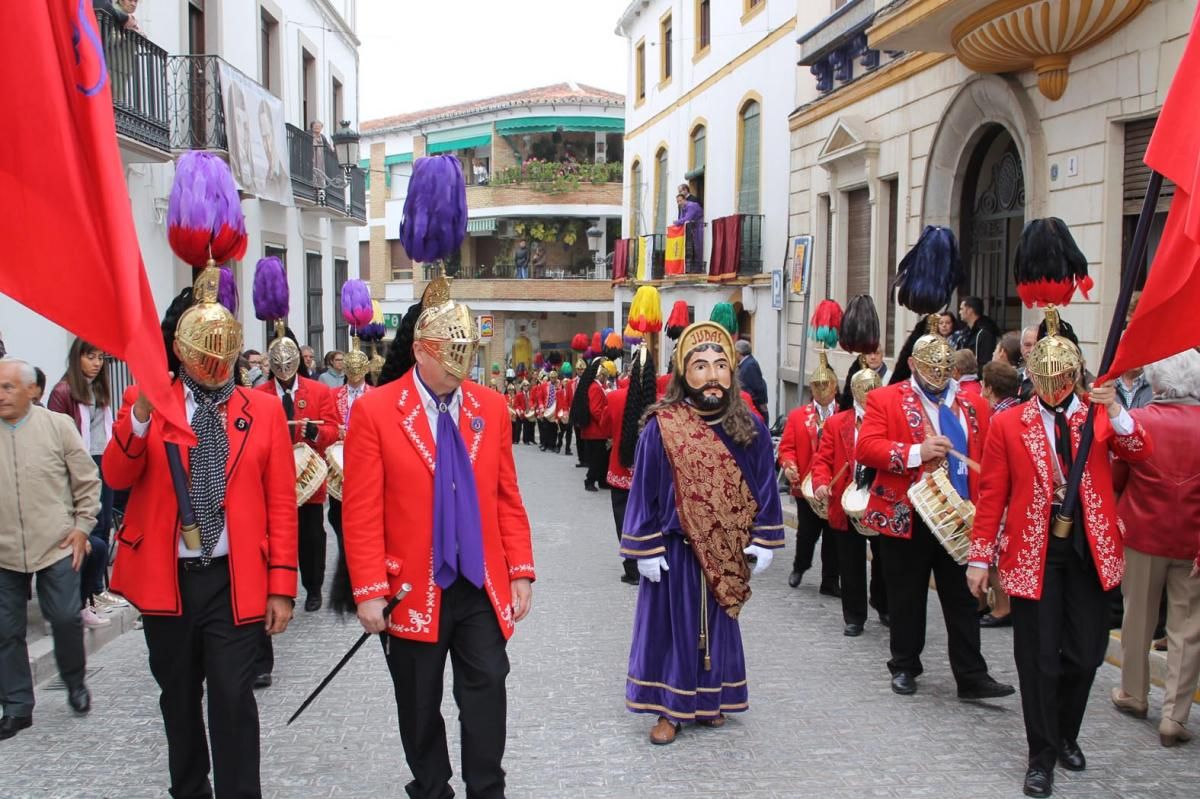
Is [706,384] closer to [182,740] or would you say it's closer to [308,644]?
[182,740]

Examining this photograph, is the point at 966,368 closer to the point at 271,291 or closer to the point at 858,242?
the point at 271,291

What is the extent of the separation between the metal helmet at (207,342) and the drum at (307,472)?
10.9ft

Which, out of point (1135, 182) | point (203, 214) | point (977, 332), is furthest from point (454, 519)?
point (1135, 182)

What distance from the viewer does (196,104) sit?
14.3m

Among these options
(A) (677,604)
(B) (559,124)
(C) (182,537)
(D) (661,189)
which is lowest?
(A) (677,604)

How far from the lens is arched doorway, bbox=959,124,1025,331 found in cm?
1316

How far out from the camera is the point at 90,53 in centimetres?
360

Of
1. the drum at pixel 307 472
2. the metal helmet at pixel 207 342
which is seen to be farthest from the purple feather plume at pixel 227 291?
the drum at pixel 307 472

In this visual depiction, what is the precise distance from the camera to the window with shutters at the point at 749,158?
22.9 metres

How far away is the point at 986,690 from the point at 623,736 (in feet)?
6.69

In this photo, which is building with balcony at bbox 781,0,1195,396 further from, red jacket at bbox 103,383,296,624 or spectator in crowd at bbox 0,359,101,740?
spectator in crowd at bbox 0,359,101,740

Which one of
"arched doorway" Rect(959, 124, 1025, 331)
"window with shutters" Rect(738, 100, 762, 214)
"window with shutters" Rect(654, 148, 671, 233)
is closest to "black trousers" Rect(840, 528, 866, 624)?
"arched doorway" Rect(959, 124, 1025, 331)

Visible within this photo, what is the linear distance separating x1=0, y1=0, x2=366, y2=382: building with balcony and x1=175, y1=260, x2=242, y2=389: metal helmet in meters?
6.47

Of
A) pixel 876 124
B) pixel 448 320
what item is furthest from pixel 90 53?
pixel 876 124
